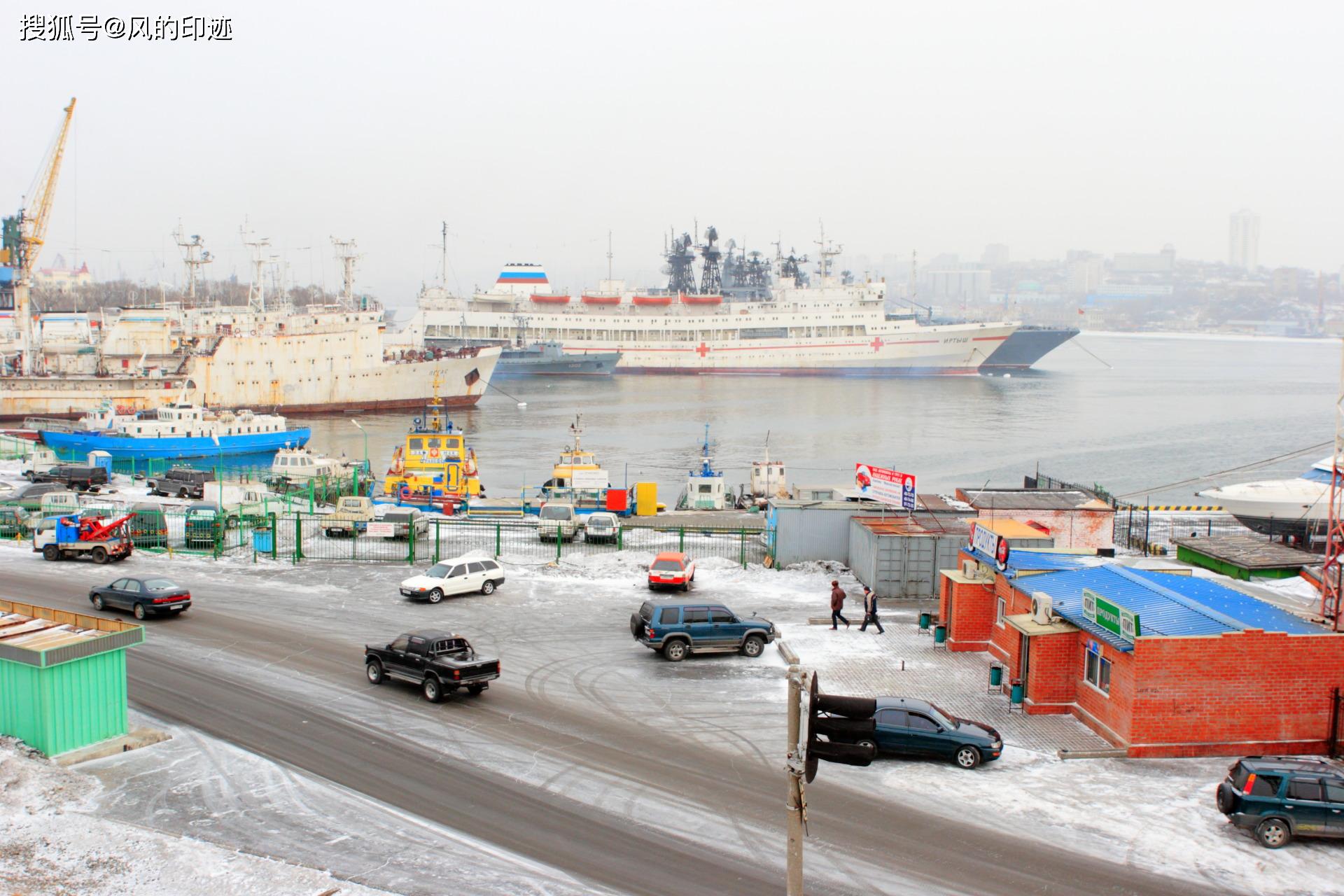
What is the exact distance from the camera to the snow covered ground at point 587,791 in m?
7.32

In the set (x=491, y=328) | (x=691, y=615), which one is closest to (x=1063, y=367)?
(x=491, y=328)

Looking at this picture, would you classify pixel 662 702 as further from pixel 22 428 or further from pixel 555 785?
pixel 22 428

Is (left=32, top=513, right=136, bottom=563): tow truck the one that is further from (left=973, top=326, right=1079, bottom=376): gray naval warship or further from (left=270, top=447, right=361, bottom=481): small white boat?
(left=973, top=326, right=1079, bottom=376): gray naval warship

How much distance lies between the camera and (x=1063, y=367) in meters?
115

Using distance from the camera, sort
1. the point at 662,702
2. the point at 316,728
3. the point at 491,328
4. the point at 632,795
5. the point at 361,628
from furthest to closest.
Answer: the point at 491,328 < the point at 361,628 < the point at 662,702 < the point at 316,728 < the point at 632,795

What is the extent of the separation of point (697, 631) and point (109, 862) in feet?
22.1

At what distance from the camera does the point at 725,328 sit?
97938mm

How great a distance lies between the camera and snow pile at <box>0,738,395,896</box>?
690cm

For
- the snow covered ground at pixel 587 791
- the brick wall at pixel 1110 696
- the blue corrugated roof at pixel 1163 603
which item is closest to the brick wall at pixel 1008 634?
the blue corrugated roof at pixel 1163 603

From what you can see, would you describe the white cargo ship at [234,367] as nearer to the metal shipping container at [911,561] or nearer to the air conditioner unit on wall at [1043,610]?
the metal shipping container at [911,561]

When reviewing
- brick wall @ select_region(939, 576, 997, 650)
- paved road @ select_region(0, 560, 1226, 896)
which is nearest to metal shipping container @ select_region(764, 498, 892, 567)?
brick wall @ select_region(939, 576, 997, 650)

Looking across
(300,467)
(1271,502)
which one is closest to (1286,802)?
(1271,502)

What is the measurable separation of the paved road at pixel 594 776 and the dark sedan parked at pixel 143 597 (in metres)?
0.96

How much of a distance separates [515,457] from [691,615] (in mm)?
31595
